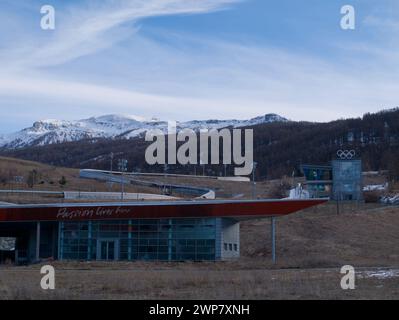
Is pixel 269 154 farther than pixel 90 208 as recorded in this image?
Yes

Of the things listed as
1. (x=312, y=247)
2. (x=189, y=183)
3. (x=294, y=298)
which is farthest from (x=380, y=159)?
(x=294, y=298)

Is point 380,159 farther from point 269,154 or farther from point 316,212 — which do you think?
point 316,212

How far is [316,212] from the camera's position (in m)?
70.3

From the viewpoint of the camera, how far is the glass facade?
48656 millimetres

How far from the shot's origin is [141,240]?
4991 cm

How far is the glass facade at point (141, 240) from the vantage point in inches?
1916

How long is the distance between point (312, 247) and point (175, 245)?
1091cm

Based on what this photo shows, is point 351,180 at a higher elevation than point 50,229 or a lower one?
higher

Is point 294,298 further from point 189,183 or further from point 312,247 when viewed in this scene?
point 189,183
